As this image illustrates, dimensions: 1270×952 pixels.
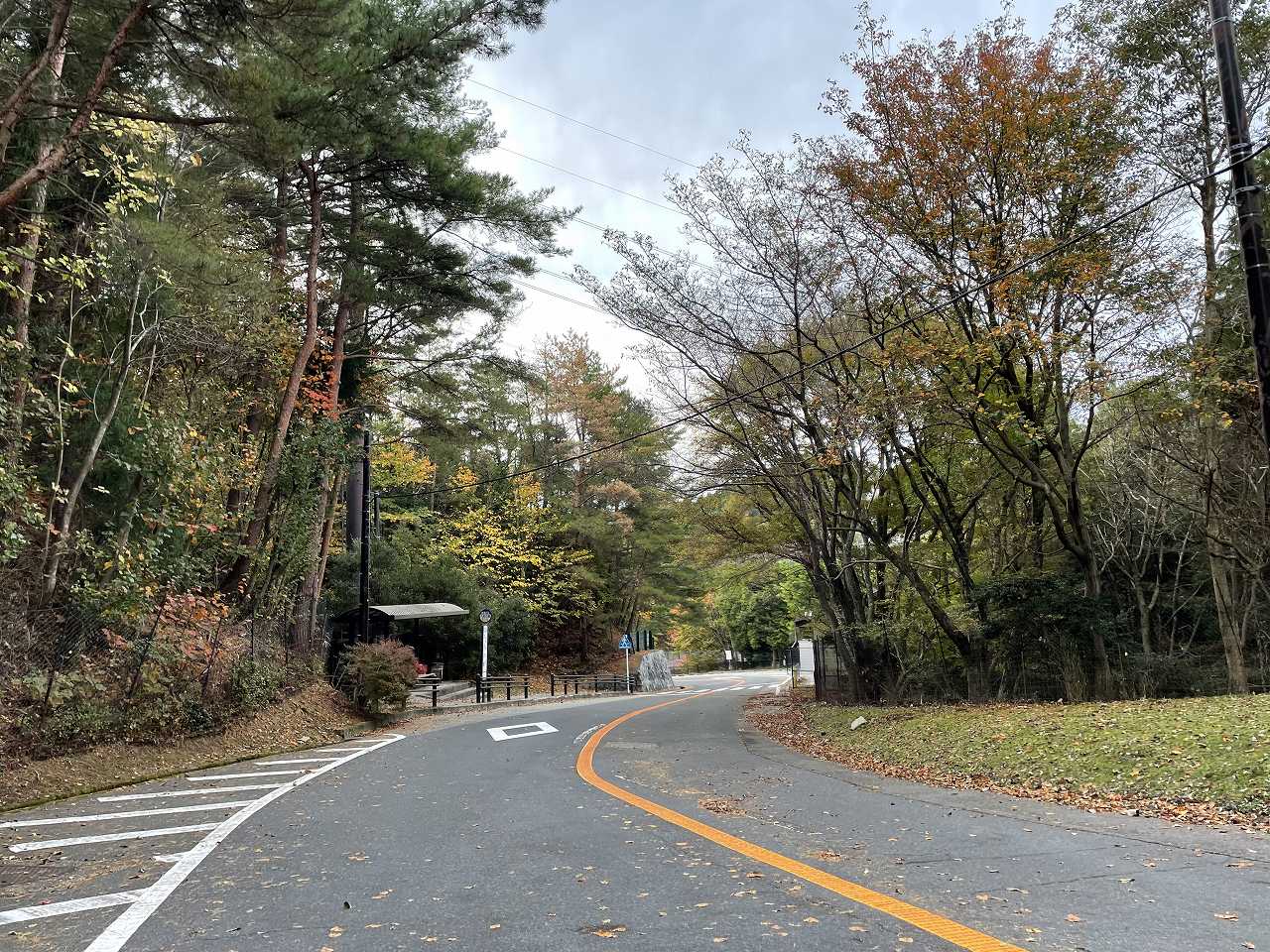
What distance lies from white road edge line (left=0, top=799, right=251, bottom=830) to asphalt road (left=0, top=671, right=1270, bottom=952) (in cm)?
5

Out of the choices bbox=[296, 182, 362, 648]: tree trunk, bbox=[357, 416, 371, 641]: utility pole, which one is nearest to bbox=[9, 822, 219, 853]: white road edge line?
bbox=[296, 182, 362, 648]: tree trunk

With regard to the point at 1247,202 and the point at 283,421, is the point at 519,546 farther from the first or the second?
the point at 1247,202

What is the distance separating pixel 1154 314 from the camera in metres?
12.4

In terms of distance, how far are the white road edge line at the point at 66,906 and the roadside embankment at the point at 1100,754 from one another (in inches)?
296

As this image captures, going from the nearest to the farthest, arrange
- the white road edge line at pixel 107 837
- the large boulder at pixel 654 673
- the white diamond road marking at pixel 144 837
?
1. the white diamond road marking at pixel 144 837
2. the white road edge line at pixel 107 837
3. the large boulder at pixel 654 673

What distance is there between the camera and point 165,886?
4.95 metres

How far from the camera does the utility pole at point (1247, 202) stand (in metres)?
6.88

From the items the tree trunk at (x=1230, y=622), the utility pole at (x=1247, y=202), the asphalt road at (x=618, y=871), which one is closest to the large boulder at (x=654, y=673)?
the tree trunk at (x=1230, y=622)

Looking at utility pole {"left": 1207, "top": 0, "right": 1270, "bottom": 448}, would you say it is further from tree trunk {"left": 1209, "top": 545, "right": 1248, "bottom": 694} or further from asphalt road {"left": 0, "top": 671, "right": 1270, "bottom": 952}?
tree trunk {"left": 1209, "top": 545, "right": 1248, "bottom": 694}

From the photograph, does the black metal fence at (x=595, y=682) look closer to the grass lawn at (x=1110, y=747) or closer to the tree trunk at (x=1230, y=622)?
the grass lawn at (x=1110, y=747)

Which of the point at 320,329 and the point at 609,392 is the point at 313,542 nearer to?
the point at 320,329

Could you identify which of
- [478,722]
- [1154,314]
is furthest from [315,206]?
[1154,314]

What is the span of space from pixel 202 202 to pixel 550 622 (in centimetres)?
3102

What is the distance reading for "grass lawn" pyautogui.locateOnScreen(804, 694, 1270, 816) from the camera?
7.22 m
